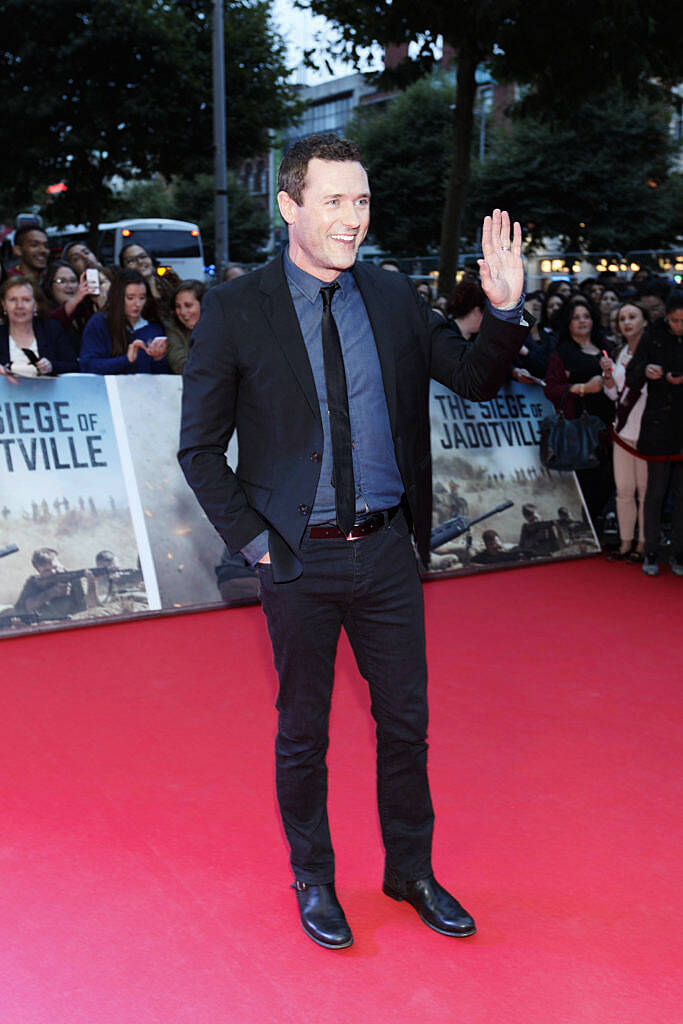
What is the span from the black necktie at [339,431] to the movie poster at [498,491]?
472 cm

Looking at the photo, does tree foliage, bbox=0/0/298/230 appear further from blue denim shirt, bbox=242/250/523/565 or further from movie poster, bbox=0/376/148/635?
blue denim shirt, bbox=242/250/523/565

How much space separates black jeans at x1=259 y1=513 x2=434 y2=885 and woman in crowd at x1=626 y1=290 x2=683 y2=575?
4949mm

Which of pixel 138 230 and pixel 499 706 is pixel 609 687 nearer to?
pixel 499 706

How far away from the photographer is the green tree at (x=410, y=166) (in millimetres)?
38344

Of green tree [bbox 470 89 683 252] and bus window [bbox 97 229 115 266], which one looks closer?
bus window [bbox 97 229 115 266]

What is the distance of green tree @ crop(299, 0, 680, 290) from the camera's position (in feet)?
39.1

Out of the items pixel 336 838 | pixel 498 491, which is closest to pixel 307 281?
pixel 336 838

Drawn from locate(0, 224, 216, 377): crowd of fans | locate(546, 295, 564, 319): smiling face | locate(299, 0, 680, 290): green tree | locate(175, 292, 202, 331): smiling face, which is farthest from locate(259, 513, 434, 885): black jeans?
locate(299, 0, 680, 290): green tree

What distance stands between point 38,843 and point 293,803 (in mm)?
1102

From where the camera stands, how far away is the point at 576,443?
26.5 feet

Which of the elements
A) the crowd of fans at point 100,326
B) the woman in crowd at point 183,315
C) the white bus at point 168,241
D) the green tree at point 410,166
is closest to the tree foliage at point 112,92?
the white bus at point 168,241

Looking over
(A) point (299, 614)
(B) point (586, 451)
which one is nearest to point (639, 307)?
(B) point (586, 451)

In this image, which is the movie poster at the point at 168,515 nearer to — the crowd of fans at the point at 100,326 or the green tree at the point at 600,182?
the crowd of fans at the point at 100,326

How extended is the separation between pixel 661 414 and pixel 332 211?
5.45 meters
